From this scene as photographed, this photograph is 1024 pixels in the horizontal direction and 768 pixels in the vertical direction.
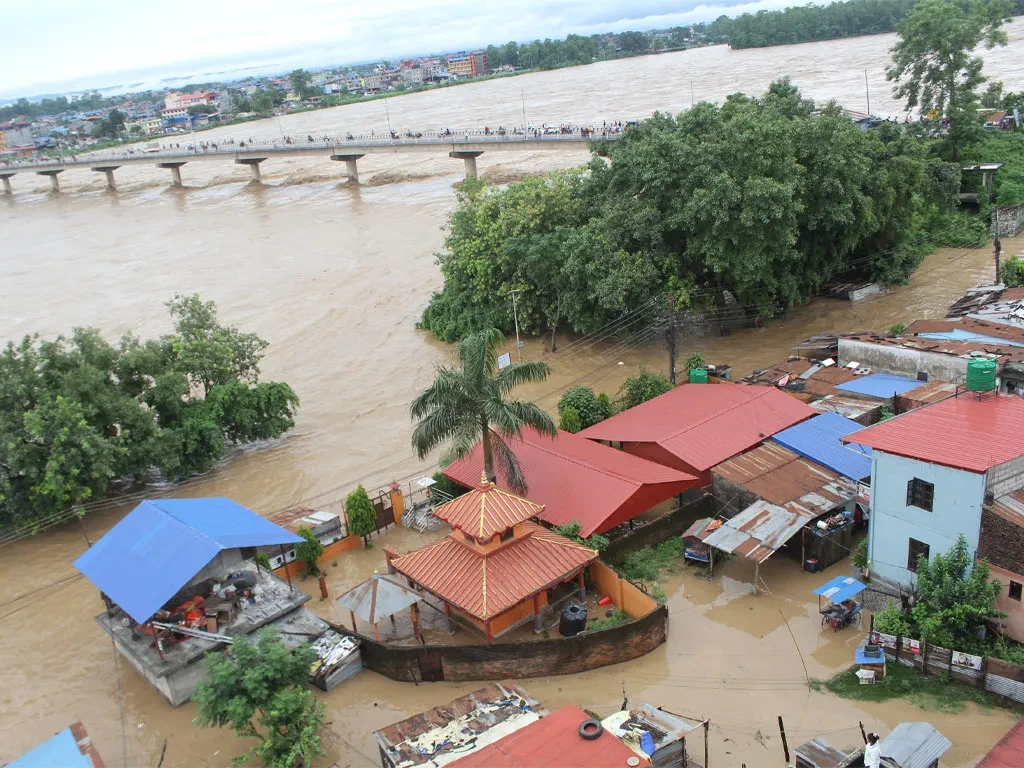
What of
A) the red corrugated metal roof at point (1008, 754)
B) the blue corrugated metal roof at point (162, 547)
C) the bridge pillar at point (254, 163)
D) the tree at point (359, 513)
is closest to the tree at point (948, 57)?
the tree at point (359, 513)

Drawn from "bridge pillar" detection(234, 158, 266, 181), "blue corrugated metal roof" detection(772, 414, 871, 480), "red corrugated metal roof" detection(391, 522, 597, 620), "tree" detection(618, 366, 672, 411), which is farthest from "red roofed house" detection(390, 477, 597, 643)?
"bridge pillar" detection(234, 158, 266, 181)

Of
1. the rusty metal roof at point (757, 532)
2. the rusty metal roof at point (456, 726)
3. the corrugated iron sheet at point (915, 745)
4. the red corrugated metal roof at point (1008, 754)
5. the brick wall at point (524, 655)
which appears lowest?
the brick wall at point (524, 655)

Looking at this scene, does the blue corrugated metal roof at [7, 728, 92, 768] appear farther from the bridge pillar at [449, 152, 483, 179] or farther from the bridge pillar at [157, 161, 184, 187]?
the bridge pillar at [157, 161, 184, 187]

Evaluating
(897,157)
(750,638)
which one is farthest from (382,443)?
(897,157)

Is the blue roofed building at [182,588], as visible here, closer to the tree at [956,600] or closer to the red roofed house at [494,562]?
the red roofed house at [494,562]

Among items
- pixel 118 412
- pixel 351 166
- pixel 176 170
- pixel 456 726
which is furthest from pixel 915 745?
pixel 176 170

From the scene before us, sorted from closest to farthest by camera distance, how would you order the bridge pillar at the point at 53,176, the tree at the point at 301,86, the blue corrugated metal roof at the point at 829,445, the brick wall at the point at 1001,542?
the brick wall at the point at 1001,542 < the blue corrugated metal roof at the point at 829,445 < the bridge pillar at the point at 53,176 < the tree at the point at 301,86

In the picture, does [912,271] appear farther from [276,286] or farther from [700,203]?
[276,286]

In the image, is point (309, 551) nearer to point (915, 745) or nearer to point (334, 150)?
point (915, 745)
